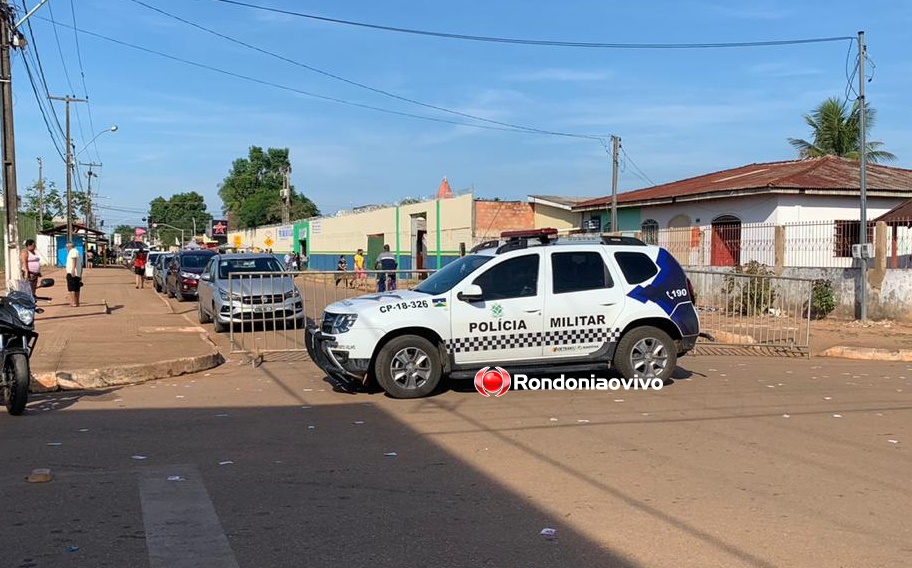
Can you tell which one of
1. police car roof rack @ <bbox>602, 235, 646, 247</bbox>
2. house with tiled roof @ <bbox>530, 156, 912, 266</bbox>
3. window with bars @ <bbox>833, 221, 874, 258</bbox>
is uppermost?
house with tiled roof @ <bbox>530, 156, 912, 266</bbox>

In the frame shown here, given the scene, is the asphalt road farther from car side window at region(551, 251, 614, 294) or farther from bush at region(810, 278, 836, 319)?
bush at region(810, 278, 836, 319)

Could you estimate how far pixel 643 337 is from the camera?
9.75 m

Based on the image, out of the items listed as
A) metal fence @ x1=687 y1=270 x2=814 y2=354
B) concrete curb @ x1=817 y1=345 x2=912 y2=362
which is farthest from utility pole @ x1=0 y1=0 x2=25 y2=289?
concrete curb @ x1=817 y1=345 x2=912 y2=362

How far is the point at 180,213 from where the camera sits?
16288 cm

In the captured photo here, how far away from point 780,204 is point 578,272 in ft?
49.8

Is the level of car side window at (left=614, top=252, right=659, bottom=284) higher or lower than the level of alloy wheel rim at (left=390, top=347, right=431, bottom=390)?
higher

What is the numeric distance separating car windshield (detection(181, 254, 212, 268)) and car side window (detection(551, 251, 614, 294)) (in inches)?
735

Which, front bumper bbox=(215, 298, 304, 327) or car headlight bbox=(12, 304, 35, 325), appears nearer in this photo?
car headlight bbox=(12, 304, 35, 325)

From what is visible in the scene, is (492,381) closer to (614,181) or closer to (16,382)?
(16,382)

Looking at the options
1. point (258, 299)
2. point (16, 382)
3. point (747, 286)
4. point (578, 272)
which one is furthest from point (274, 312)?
point (747, 286)

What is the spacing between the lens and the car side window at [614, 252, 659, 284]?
9.78 metres

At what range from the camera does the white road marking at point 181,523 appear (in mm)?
4221

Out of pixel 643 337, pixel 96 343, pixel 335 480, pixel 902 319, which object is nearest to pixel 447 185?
pixel 902 319

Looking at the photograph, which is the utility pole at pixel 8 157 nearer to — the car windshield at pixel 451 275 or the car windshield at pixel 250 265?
the car windshield at pixel 250 265
